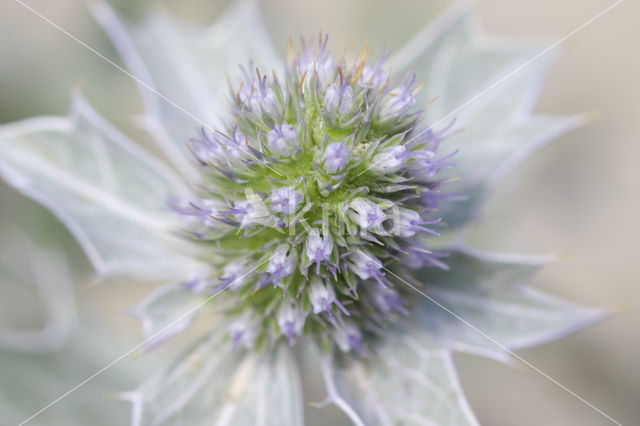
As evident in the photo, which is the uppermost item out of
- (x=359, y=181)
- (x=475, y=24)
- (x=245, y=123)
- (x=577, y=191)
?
(x=475, y=24)

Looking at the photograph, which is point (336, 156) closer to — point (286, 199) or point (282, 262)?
point (286, 199)

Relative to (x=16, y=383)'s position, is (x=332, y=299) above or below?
above

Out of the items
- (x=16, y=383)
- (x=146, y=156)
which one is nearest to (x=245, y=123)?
(x=146, y=156)

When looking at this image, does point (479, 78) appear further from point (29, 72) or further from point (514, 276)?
point (29, 72)

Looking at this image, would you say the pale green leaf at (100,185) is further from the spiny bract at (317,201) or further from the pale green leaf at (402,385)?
the pale green leaf at (402,385)

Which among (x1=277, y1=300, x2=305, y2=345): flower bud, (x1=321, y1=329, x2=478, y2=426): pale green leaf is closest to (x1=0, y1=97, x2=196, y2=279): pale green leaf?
(x1=277, y1=300, x2=305, y2=345): flower bud

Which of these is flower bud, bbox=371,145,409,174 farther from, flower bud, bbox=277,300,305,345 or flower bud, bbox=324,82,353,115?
flower bud, bbox=277,300,305,345

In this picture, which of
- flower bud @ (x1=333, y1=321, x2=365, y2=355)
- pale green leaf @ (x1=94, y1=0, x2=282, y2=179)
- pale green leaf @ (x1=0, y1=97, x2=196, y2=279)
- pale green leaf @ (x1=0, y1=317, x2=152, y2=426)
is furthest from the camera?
pale green leaf @ (x1=0, y1=317, x2=152, y2=426)

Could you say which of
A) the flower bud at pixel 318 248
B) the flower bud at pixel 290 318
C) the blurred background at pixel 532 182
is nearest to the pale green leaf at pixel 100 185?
the flower bud at pixel 290 318
